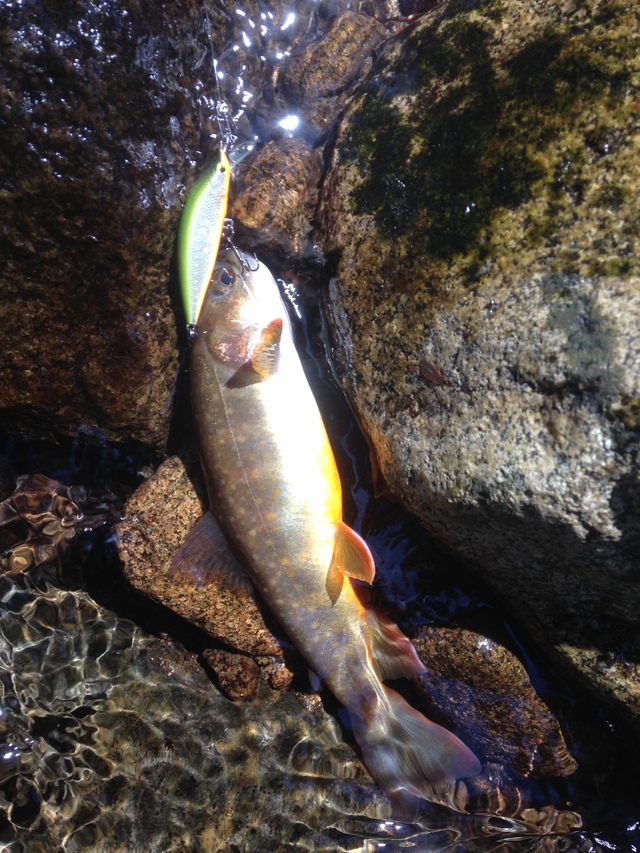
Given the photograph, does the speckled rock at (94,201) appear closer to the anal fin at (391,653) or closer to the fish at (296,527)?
the fish at (296,527)

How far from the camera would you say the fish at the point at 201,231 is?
3.16 m

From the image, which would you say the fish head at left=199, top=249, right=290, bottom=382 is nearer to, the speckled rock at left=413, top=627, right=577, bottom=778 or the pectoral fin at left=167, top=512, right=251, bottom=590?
the pectoral fin at left=167, top=512, right=251, bottom=590

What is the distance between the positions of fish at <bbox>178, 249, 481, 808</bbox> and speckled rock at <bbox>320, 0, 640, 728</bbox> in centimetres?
44

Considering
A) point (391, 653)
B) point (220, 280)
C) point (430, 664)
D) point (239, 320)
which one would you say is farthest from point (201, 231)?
point (430, 664)

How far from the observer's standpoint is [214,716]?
3.63 meters

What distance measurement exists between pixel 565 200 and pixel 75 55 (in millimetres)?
2456

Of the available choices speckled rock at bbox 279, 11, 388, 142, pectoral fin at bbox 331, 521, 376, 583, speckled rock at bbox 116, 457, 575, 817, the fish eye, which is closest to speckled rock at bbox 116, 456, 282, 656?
speckled rock at bbox 116, 457, 575, 817

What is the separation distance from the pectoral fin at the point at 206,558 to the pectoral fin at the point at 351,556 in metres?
0.63

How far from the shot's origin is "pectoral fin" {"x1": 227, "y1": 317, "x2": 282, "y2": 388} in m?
3.25

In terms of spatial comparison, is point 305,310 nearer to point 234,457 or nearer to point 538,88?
point 234,457

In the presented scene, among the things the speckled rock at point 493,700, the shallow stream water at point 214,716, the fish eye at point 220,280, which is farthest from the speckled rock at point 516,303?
the fish eye at point 220,280

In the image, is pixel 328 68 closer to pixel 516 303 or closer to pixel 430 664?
pixel 516 303

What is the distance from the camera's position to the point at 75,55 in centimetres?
275

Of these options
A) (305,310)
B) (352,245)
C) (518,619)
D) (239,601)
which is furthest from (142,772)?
A: (352,245)
